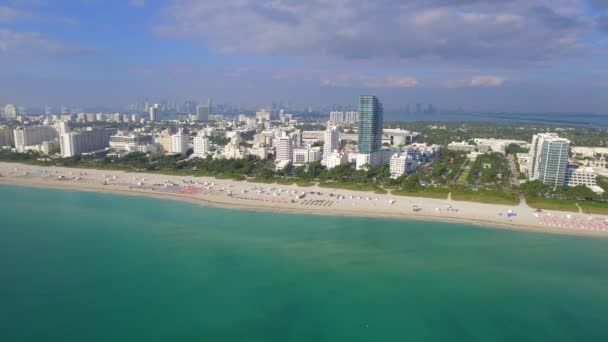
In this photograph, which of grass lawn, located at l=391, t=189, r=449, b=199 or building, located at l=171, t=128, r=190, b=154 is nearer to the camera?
grass lawn, located at l=391, t=189, r=449, b=199

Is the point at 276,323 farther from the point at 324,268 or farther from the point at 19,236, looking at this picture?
the point at 19,236


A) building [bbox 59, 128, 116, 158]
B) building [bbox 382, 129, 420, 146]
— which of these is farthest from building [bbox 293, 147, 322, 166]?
building [bbox 59, 128, 116, 158]

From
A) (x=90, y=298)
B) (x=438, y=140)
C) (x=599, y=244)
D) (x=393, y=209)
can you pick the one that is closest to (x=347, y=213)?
(x=393, y=209)

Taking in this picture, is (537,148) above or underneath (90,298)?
above

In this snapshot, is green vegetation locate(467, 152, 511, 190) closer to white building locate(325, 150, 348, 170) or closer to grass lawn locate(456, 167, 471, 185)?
grass lawn locate(456, 167, 471, 185)

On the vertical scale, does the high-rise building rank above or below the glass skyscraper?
below

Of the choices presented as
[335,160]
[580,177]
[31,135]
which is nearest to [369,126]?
[335,160]

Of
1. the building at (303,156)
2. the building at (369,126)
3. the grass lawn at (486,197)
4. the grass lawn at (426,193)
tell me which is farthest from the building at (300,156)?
the grass lawn at (486,197)
